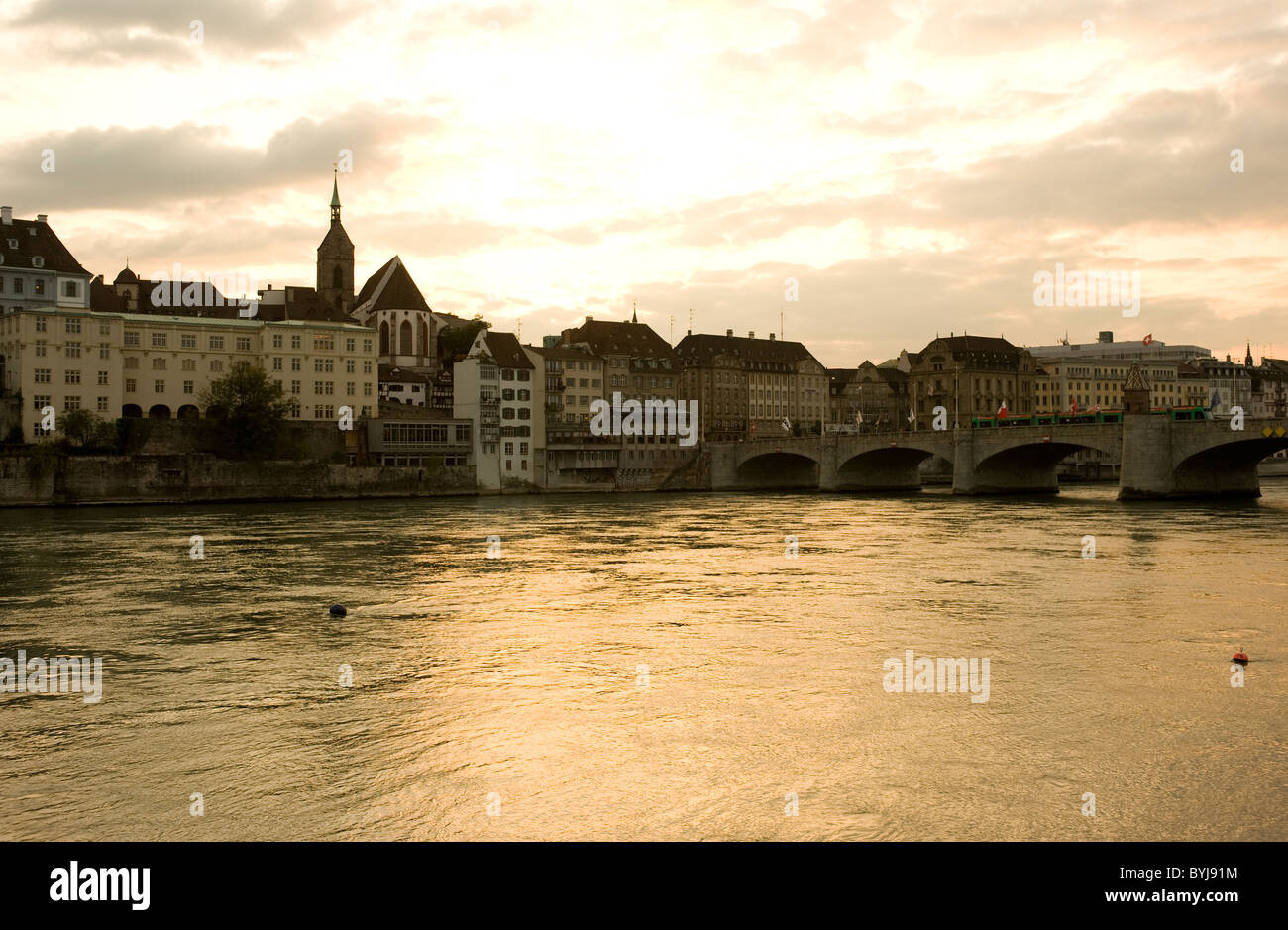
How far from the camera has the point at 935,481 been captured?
102062 mm

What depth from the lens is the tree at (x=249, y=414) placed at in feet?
245

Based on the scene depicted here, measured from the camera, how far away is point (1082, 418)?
6875 centimetres

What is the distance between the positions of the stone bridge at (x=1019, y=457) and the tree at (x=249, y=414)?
40729 mm

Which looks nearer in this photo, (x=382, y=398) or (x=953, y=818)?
(x=953, y=818)

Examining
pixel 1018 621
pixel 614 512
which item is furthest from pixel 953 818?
pixel 614 512

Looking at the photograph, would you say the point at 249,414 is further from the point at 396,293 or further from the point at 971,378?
the point at 971,378

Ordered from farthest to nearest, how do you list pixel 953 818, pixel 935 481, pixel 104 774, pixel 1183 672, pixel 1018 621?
pixel 935 481 → pixel 1018 621 → pixel 1183 672 → pixel 104 774 → pixel 953 818

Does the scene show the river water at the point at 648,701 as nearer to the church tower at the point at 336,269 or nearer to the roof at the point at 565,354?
the roof at the point at 565,354

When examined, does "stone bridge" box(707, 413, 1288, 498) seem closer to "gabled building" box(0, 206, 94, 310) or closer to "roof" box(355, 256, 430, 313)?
"roof" box(355, 256, 430, 313)

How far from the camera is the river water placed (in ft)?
34.3

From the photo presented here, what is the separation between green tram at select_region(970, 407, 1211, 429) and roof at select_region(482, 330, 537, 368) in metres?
37.5
